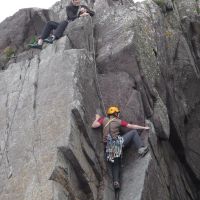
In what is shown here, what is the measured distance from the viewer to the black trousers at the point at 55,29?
77.5 feet

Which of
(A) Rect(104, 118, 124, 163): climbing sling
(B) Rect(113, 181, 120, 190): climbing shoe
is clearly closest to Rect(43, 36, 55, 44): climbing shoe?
(A) Rect(104, 118, 124, 163): climbing sling

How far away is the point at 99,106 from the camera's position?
2136cm

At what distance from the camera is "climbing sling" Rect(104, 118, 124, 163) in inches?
770

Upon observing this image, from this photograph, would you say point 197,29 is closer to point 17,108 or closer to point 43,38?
point 43,38

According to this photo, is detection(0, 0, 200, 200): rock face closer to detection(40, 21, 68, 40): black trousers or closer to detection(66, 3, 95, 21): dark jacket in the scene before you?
detection(40, 21, 68, 40): black trousers

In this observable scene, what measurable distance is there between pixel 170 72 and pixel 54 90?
961 centimetres

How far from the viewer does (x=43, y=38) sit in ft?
79.3

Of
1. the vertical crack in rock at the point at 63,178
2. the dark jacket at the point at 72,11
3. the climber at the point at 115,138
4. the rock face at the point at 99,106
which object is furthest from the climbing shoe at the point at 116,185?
the dark jacket at the point at 72,11

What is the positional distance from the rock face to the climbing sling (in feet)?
1.26

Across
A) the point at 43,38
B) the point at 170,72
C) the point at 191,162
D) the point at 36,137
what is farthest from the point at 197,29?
the point at 36,137

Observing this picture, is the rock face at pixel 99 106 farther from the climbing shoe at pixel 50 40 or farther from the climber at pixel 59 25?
the climbing shoe at pixel 50 40

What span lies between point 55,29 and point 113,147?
7.78 m

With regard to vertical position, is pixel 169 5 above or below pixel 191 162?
above

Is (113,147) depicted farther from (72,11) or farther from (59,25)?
(72,11)
